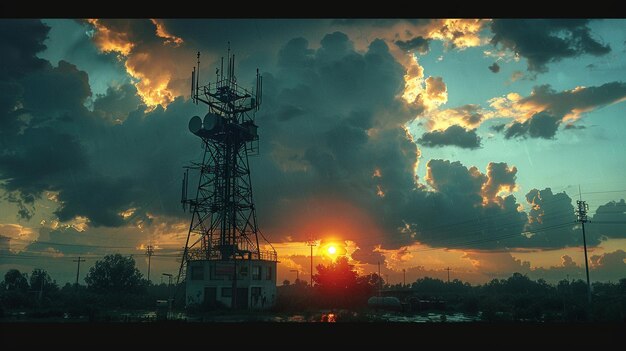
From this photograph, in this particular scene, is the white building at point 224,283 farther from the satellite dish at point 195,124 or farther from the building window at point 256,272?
the satellite dish at point 195,124

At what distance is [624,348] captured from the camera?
6484 millimetres

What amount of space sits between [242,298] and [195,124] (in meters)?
21.0

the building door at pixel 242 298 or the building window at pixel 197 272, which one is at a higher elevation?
the building window at pixel 197 272

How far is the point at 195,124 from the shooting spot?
5712 cm

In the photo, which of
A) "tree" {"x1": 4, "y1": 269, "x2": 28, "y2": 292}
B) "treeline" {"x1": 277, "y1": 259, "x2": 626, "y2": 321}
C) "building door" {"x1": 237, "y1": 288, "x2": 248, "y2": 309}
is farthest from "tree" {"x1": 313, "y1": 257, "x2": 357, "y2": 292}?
"tree" {"x1": 4, "y1": 269, "x2": 28, "y2": 292}

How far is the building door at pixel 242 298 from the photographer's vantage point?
169 ft

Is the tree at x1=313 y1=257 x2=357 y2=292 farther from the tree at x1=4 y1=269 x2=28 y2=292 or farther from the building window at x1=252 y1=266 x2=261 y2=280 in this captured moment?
the tree at x1=4 y1=269 x2=28 y2=292

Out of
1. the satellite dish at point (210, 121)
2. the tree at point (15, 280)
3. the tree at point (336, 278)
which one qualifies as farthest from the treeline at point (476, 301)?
the tree at point (15, 280)

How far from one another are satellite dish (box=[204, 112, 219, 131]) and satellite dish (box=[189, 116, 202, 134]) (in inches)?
36.2

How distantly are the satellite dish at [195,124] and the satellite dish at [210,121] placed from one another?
0.92 metres

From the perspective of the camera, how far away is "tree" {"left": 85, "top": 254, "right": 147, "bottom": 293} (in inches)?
3563

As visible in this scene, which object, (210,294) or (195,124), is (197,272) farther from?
(195,124)

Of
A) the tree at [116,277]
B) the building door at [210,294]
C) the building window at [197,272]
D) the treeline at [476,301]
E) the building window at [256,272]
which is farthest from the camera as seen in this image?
the tree at [116,277]
